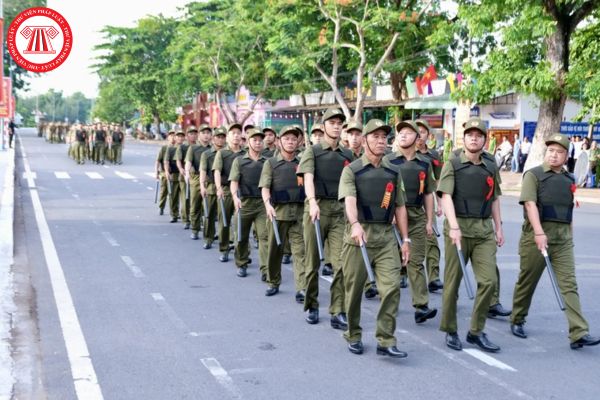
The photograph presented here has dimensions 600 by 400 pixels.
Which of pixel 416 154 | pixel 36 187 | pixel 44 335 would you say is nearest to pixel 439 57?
pixel 36 187

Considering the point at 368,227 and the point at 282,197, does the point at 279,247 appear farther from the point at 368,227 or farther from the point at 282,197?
the point at 368,227

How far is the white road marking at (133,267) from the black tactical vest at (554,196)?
5.17 m

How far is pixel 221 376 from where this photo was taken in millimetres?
6305

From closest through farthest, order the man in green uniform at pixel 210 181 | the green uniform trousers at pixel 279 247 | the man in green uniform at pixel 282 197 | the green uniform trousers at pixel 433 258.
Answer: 1. the green uniform trousers at pixel 279 247
2. the man in green uniform at pixel 282 197
3. the green uniform trousers at pixel 433 258
4. the man in green uniform at pixel 210 181

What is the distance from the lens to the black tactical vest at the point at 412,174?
8820 millimetres

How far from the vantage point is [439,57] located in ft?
111

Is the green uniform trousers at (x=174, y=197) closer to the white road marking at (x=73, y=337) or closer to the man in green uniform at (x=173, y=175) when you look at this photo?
the man in green uniform at (x=173, y=175)

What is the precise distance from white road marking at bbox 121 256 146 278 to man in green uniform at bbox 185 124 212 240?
234cm

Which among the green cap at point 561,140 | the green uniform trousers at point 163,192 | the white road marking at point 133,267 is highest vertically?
the green cap at point 561,140

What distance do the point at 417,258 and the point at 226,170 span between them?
4.04m

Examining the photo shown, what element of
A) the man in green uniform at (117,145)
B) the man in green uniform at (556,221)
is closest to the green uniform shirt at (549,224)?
the man in green uniform at (556,221)

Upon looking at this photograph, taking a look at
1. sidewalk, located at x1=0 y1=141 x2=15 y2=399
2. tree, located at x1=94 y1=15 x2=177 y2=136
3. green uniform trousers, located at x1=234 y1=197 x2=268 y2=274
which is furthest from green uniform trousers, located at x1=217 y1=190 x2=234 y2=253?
tree, located at x1=94 y1=15 x2=177 y2=136

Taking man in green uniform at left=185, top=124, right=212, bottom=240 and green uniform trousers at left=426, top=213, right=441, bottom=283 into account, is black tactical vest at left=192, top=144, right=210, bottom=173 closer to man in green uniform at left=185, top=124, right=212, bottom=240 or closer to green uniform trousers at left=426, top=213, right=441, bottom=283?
man in green uniform at left=185, top=124, right=212, bottom=240

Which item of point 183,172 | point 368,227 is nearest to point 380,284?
point 368,227
